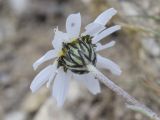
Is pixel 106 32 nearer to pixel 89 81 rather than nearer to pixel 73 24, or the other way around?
pixel 73 24

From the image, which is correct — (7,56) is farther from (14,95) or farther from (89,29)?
(89,29)

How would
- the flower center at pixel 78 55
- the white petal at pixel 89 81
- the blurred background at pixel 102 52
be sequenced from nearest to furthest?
the flower center at pixel 78 55 < the white petal at pixel 89 81 < the blurred background at pixel 102 52

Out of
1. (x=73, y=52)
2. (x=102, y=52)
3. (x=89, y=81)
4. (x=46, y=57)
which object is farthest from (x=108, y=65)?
(x=102, y=52)

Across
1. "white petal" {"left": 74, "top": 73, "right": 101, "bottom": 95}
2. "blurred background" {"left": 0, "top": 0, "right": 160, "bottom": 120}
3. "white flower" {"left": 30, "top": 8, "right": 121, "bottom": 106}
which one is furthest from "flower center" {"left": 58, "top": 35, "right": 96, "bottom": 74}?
"blurred background" {"left": 0, "top": 0, "right": 160, "bottom": 120}

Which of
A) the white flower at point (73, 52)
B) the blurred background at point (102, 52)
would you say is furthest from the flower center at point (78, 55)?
the blurred background at point (102, 52)

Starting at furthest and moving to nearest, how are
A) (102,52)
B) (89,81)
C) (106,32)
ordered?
(102,52) → (89,81) → (106,32)

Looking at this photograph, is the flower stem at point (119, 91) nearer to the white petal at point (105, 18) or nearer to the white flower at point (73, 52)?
the white flower at point (73, 52)

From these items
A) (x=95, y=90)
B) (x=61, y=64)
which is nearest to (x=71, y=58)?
(x=61, y=64)
